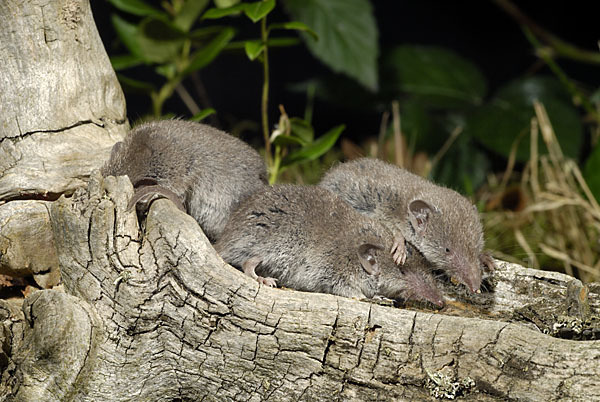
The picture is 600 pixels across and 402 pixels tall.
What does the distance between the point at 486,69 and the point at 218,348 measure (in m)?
5.11

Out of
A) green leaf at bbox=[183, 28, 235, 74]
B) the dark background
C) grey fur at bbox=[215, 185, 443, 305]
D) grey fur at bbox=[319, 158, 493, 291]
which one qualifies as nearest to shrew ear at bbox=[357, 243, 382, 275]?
grey fur at bbox=[215, 185, 443, 305]

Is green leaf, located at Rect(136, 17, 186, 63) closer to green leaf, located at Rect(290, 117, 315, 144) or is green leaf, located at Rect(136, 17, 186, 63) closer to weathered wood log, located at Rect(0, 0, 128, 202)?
green leaf, located at Rect(290, 117, 315, 144)

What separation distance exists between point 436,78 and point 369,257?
2972 mm

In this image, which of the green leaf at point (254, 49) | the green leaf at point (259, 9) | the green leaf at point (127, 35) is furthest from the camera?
the green leaf at point (127, 35)

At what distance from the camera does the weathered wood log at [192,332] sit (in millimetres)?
2211

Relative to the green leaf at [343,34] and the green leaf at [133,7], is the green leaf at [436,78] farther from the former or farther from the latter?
the green leaf at [133,7]

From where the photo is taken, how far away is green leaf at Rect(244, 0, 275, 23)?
3.15 metres

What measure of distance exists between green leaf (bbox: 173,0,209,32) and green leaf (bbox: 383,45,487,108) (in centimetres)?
Result: 176

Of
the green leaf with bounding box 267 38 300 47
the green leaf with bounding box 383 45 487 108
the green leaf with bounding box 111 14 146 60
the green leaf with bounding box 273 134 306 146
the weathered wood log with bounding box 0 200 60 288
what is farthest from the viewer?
the green leaf with bounding box 383 45 487 108

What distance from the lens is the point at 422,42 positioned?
6582mm

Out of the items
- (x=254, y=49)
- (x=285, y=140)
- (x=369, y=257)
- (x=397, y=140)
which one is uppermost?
(x=254, y=49)

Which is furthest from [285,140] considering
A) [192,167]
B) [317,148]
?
Answer: [192,167]

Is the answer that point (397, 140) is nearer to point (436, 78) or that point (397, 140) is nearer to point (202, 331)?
point (436, 78)

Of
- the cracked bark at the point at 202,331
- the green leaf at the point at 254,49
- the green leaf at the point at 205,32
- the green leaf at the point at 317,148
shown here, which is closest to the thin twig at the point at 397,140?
the green leaf at the point at 317,148
